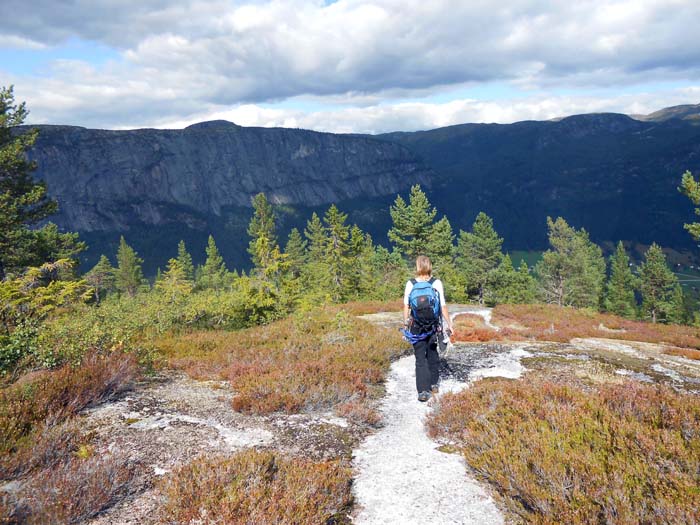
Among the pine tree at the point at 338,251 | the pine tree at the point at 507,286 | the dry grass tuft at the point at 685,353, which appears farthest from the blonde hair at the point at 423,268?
the pine tree at the point at 507,286

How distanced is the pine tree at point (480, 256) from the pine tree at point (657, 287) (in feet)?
81.9

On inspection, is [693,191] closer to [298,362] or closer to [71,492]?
[298,362]

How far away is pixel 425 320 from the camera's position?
7.09 m

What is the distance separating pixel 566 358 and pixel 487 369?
238cm

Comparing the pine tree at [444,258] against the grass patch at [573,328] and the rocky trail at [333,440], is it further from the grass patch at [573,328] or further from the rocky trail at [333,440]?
the rocky trail at [333,440]

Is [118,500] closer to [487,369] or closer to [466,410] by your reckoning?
[466,410]

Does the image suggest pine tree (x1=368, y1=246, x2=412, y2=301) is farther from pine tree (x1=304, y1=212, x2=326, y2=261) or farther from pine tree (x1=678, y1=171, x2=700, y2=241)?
pine tree (x1=678, y1=171, x2=700, y2=241)

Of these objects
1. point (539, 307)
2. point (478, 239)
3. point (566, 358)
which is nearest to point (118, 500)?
point (566, 358)

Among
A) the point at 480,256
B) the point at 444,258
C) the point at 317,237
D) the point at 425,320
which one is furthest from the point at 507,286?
the point at 425,320

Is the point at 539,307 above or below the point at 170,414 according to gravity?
below

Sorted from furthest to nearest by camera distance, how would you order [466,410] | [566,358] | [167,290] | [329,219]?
[329,219]
[167,290]
[566,358]
[466,410]

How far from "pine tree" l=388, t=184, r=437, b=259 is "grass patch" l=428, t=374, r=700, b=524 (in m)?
32.9

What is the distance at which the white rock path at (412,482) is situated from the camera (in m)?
4.09

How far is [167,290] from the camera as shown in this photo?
1614cm
